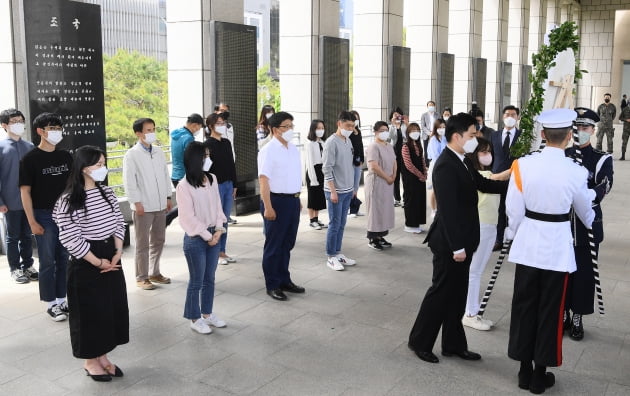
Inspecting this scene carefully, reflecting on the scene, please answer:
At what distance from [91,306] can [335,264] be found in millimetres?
3227

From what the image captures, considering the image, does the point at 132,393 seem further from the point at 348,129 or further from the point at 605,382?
the point at 348,129

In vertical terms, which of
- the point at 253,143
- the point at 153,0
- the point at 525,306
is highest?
the point at 153,0

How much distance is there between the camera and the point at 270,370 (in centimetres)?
438

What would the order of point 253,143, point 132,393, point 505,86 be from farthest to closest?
point 505,86, point 253,143, point 132,393

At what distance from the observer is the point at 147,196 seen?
19.9 feet

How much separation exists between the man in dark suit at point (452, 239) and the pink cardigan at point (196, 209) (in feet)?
5.47

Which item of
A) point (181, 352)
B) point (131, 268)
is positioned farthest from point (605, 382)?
point (131, 268)

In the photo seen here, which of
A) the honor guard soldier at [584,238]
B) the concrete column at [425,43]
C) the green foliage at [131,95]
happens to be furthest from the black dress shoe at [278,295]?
the green foliage at [131,95]

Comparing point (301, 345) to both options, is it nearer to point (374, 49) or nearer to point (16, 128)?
point (16, 128)

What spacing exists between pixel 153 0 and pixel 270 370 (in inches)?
2827

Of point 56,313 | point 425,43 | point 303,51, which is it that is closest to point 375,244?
point 56,313

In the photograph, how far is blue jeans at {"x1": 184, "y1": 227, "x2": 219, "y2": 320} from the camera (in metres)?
4.91

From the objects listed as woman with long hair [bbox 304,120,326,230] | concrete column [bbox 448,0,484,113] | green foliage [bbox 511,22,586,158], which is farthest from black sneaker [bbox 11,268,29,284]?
concrete column [bbox 448,0,484,113]

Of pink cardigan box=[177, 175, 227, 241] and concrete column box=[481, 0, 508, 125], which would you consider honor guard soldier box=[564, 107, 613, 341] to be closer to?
pink cardigan box=[177, 175, 227, 241]
